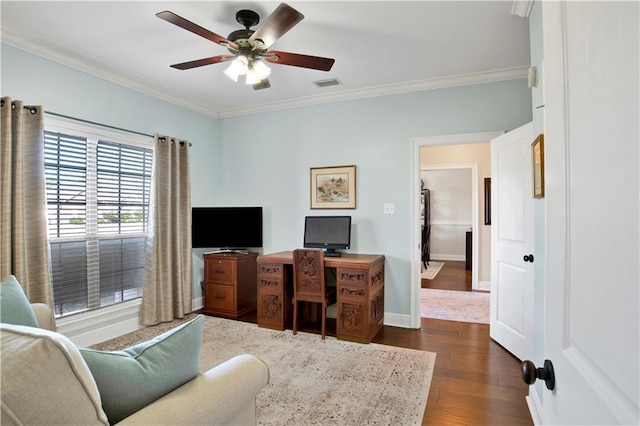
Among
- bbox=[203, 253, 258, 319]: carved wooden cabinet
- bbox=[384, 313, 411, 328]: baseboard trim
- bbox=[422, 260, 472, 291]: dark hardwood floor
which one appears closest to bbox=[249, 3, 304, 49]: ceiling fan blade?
bbox=[203, 253, 258, 319]: carved wooden cabinet

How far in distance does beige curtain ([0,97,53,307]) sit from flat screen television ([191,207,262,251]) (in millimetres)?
1669

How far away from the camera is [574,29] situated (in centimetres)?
64

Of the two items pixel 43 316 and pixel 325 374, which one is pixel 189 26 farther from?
pixel 325 374

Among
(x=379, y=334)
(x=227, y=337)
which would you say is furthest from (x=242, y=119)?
(x=379, y=334)

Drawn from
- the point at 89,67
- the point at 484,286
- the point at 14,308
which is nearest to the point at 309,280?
the point at 14,308

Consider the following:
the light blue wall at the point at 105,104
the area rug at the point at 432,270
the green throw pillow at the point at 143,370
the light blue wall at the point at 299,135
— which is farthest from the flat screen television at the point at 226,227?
the area rug at the point at 432,270

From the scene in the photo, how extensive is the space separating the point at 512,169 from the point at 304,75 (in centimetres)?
221

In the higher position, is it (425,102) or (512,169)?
(425,102)

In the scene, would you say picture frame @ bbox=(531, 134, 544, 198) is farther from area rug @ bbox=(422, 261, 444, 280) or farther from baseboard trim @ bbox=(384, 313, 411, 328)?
area rug @ bbox=(422, 261, 444, 280)

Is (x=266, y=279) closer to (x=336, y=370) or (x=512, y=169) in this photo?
(x=336, y=370)

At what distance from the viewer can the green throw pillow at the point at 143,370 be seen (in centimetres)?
98

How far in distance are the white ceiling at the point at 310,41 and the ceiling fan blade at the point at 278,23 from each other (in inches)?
10.7

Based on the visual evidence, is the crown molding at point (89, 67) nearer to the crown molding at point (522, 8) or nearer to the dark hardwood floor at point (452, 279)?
the crown molding at point (522, 8)

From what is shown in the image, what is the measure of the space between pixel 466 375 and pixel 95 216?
12.0 feet
